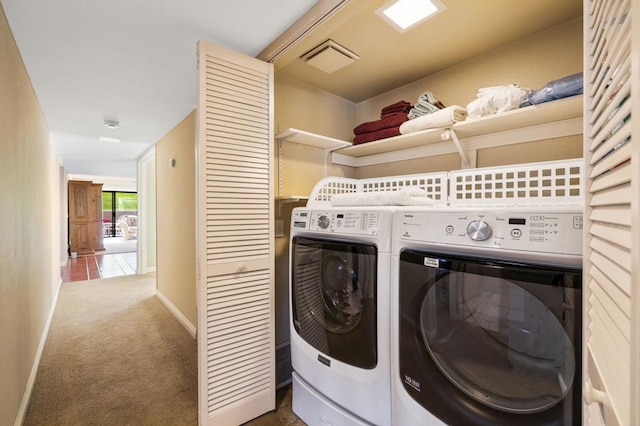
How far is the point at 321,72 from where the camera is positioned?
2.05 metres

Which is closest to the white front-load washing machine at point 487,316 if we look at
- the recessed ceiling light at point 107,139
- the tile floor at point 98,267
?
the recessed ceiling light at point 107,139

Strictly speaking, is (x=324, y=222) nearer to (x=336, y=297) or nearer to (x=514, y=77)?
(x=336, y=297)

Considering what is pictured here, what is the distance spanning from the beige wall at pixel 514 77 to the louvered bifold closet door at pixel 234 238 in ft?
3.68

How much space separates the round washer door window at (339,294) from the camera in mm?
1312

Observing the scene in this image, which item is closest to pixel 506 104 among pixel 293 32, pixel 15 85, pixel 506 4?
pixel 506 4

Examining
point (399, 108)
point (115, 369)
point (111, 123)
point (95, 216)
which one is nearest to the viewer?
point (399, 108)

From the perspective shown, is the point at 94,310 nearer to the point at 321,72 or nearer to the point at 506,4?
the point at 321,72

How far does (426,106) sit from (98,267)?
701cm

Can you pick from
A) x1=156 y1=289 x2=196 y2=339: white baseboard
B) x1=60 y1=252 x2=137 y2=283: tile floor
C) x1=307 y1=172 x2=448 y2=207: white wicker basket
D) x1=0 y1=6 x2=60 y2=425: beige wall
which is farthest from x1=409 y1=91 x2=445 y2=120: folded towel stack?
x1=60 y1=252 x2=137 y2=283: tile floor

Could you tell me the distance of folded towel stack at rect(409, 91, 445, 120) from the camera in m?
1.81

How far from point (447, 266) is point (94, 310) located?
4.16 m

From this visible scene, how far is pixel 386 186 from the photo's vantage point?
2029 millimetres

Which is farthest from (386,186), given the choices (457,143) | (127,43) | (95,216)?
(95,216)

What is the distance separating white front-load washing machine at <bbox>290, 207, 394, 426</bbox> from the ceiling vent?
956 mm
